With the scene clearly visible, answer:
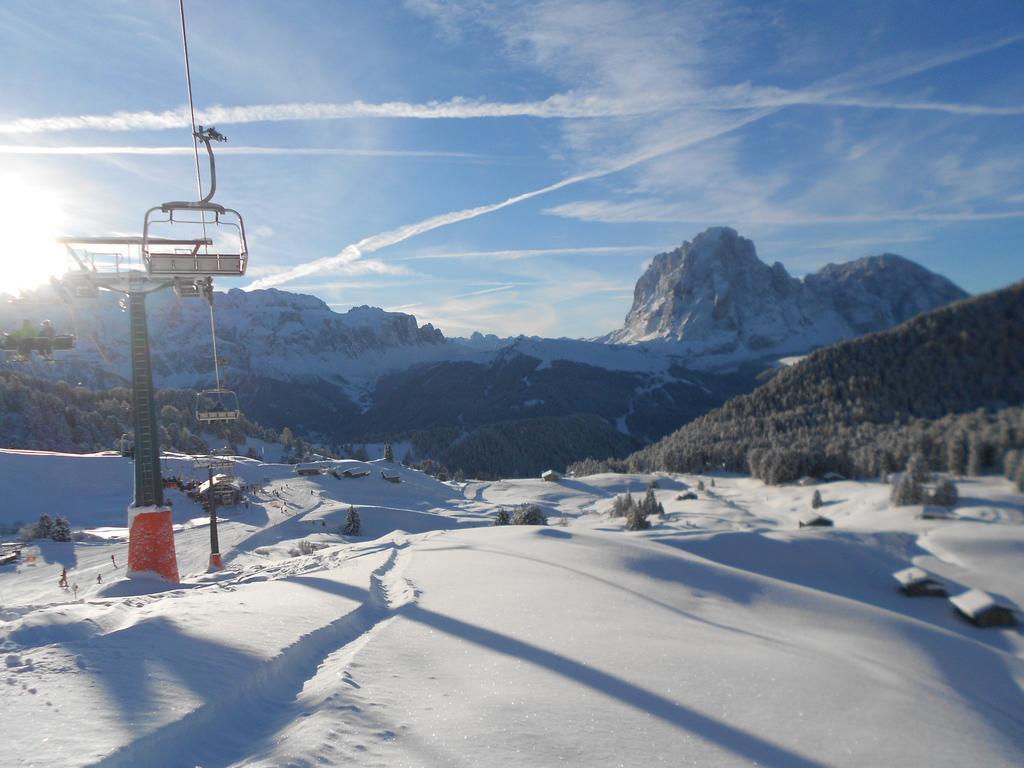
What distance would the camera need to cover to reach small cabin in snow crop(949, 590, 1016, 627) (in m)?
18.9

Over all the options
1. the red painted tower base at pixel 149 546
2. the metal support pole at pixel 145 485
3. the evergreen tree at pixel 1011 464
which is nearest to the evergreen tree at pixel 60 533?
the metal support pole at pixel 145 485

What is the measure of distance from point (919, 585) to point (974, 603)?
7.23ft

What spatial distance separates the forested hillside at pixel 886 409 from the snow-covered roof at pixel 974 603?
4.46m

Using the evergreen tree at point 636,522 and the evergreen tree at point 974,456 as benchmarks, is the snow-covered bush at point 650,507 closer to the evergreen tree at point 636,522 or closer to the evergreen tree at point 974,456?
the evergreen tree at point 636,522

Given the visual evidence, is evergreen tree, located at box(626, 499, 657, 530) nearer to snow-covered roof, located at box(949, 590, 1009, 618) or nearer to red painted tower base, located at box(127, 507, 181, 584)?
snow-covered roof, located at box(949, 590, 1009, 618)

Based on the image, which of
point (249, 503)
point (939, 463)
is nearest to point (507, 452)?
point (249, 503)

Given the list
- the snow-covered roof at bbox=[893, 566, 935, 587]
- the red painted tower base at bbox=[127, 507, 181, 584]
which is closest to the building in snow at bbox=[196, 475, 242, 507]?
the red painted tower base at bbox=[127, 507, 181, 584]

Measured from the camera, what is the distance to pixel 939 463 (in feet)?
93.6

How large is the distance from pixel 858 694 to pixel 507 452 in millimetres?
134979

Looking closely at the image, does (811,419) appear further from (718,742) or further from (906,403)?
(718,742)

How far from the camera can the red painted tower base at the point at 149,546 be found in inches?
610

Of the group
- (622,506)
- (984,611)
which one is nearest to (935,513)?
(984,611)

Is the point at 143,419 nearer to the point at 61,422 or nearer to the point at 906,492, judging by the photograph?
the point at 906,492

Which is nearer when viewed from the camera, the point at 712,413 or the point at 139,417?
the point at 139,417
